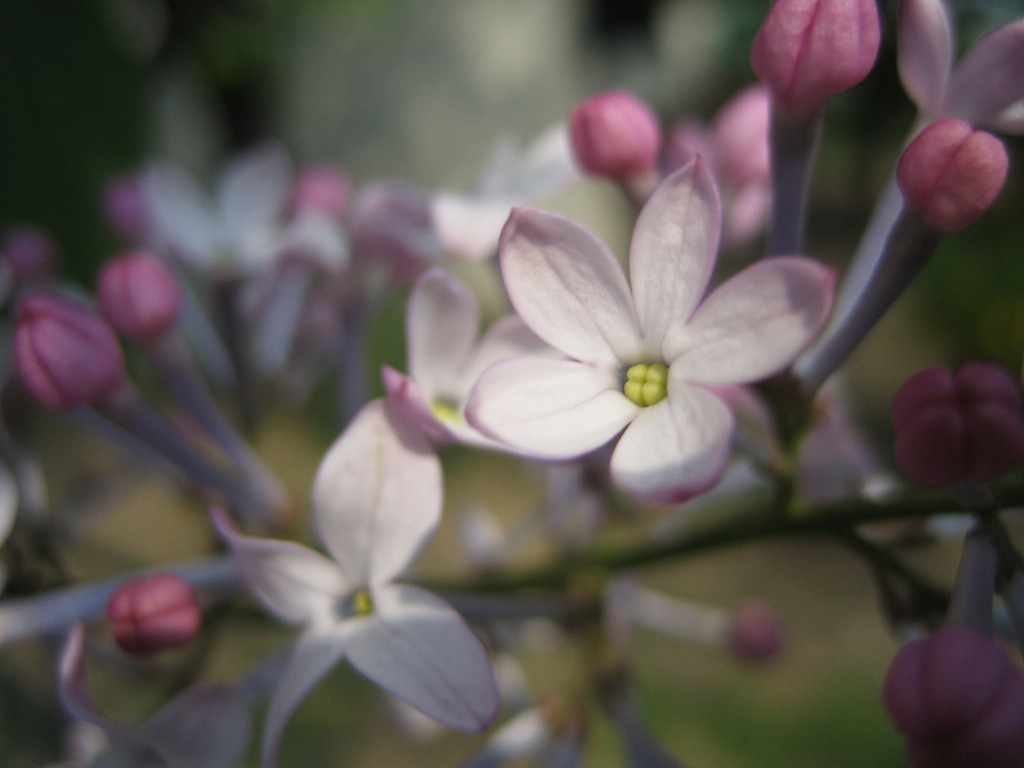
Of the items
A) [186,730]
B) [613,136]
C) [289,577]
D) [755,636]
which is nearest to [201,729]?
[186,730]

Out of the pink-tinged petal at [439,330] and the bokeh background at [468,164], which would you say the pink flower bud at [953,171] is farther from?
the bokeh background at [468,164]

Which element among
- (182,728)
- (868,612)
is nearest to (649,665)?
(868,612)

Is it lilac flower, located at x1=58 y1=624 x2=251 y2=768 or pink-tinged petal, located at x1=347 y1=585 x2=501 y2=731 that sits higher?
pink-tinged petal, located at x1=347 y1=585 x2=501 y2=731

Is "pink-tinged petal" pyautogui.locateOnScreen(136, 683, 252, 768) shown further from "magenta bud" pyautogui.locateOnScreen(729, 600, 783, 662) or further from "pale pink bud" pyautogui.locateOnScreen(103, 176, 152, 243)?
"magenta bud" pyautogui.locateOnScreen(729, 600, 783, 662)

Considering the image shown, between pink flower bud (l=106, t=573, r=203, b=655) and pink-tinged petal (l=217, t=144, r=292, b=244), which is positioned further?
pink-tinged petal (l=217, t=144, r=292, b=244)

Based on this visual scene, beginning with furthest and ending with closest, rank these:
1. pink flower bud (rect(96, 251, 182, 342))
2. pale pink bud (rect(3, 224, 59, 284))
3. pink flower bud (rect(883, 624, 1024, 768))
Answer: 1. pale pink bud (rect(3, 224, 59, 284))
2. pink flower bud (rect(96, 251, 182, 342))
3. pink flower bud (rect(883, 624, 1024, 768))

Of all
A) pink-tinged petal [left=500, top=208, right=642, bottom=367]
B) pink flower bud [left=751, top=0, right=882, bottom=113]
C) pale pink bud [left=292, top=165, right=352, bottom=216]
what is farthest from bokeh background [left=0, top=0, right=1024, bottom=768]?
pink-tinged petal [left=500, top=208, right=642, bottom=367]
